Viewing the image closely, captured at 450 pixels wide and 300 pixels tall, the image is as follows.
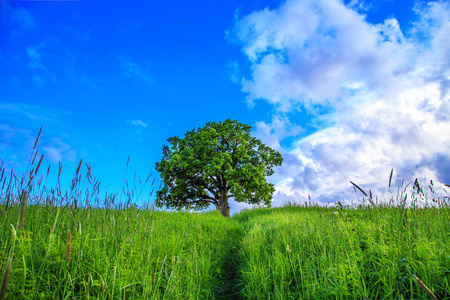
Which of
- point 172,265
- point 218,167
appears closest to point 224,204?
point 218,167

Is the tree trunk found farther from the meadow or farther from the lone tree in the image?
the meadow

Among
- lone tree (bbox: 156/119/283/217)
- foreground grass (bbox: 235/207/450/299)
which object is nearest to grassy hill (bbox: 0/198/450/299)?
foreground grass (bbox: 235/207/450/299)

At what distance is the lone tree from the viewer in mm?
24547

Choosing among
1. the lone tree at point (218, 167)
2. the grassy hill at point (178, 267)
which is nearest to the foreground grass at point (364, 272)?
the grassy hill at point (178, 267)

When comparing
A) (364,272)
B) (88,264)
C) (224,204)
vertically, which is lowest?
(364,272)

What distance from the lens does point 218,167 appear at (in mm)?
23062

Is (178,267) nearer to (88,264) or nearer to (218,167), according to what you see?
(88,264)

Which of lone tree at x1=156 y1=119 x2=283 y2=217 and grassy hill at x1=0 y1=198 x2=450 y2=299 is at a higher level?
lone tree at x1=156 y1=119 x2=283 y2=217

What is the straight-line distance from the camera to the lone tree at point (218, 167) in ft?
80.5

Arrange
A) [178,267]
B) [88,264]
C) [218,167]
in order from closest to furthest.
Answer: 1. [88,264]
2. [178,267]
3. [218,167]

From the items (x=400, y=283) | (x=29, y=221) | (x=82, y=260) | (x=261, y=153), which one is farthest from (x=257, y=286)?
(x=261, y=153)

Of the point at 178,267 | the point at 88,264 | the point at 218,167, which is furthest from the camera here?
the point at 218,167

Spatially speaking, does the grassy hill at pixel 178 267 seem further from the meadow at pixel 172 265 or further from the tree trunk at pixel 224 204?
the tree trunk at pixel 224 204

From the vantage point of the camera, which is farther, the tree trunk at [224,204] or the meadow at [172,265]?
the tree trunk at [224,204]
